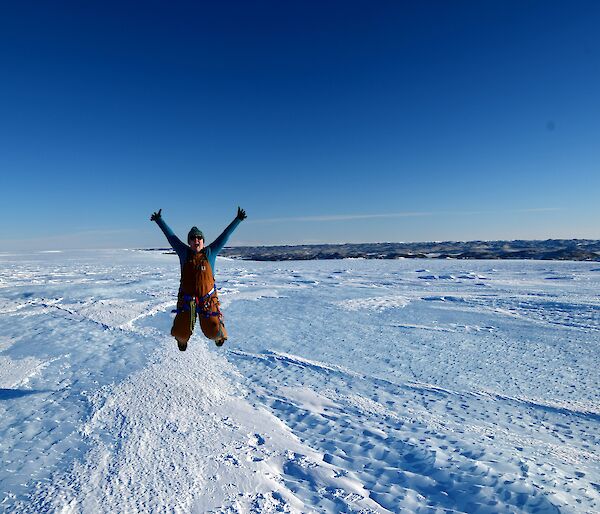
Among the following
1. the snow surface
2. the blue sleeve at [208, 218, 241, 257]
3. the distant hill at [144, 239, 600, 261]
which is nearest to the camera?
the blue sleeve at [208, 218, 241, 257]

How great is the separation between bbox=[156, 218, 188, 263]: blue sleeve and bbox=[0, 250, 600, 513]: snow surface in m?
2.33

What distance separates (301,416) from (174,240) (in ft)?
10.7

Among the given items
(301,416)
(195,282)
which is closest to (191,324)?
(195,282)

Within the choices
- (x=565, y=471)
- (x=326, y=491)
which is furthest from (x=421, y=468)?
(x=565, y=471)

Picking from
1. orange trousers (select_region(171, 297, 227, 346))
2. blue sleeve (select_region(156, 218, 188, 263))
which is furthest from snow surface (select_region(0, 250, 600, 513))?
blue sleeve (select_region(156, 218, 188, 263))

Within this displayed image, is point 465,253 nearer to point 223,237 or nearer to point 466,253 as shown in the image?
point 466,253

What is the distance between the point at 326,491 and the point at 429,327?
8.11 m

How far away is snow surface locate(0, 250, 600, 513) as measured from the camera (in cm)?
404

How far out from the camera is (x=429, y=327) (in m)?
11.5

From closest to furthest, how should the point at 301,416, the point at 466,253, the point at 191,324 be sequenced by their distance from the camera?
the point at 191,324 → the point at 301,416 → the point at 466,253

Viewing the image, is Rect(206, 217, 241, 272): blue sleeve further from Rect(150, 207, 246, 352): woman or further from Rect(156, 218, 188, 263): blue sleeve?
Rect(156, 218, 188, 263): blue sleeve

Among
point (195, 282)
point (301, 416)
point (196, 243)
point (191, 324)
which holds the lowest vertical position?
point (301, 416)

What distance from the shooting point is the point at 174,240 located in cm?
400

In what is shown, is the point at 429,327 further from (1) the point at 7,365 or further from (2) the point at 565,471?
(1) the point at 7,365
